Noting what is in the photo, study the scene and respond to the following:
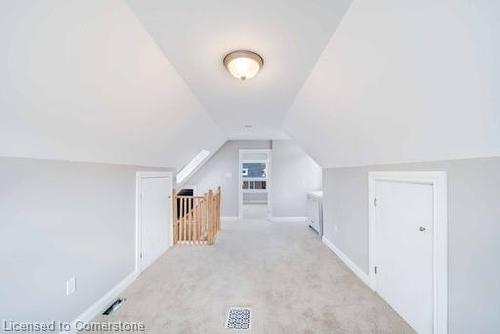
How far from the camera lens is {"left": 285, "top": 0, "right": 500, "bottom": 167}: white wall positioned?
3.33ft

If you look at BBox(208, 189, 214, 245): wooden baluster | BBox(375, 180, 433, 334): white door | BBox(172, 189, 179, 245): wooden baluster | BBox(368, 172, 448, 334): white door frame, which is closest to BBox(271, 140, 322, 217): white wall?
BBox(208, 189, 214, 245): wooden baluster

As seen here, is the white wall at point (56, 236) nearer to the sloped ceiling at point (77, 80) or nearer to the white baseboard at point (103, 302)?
the white baseboard at point (103, 302)

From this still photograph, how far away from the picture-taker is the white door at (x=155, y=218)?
3215 millimetres

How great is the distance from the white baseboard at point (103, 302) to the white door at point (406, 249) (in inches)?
111

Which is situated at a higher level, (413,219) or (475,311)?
(413,219)

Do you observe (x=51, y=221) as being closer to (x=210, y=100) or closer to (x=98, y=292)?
(x=98, y=292)

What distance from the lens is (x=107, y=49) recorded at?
1384 mm

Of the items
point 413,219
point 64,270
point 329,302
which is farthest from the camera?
point 329,302

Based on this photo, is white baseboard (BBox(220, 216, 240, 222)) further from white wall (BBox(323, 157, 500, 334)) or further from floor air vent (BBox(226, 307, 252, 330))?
white wall (BBox(323, 157, 500, 334))

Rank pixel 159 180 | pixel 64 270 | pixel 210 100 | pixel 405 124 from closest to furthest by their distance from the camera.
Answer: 1. pixel 405 124
2. pixel 64 270
3. pixel 210 100
4. pixel 159 180

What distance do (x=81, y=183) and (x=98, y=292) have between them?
108 centimetres

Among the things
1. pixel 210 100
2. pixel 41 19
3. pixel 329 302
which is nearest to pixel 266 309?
pixel 329 302

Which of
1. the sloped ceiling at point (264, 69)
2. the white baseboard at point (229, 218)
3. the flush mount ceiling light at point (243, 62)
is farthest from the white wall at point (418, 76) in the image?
the white baseboard at point (229, 218)

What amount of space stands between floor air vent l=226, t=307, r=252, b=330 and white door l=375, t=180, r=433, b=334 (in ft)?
4.62
